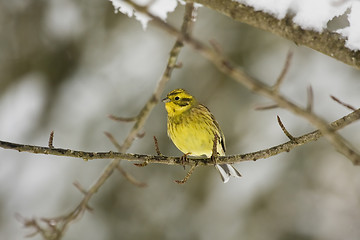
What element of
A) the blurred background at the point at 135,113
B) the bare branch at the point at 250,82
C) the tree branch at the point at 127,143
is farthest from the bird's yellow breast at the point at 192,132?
the blurred background at the point at 135,113

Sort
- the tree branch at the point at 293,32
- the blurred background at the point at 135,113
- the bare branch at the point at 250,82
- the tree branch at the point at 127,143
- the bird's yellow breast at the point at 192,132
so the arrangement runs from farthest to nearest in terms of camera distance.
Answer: the blurred background at the point at 135,113
the bird's yellow breast at the point at 192,132
the tree branch at the point at 127,143
the tree branch at the point at 293,32
the bare branch at the point at 250,82

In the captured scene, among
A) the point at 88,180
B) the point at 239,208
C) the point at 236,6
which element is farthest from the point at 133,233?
the point at 236,6

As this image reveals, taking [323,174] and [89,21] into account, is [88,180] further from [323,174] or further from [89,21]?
[323,174]

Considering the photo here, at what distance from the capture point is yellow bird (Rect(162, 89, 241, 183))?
4.47 m

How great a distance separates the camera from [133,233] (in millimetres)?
8477

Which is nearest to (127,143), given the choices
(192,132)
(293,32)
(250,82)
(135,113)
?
(192,132)

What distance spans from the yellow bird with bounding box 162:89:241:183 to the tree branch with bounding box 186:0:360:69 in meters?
1.95

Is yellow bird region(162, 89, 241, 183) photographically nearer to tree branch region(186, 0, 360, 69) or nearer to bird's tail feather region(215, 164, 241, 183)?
bird's tail feather region(215, 164, 241, 183)

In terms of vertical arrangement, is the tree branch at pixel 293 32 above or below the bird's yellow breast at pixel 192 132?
below

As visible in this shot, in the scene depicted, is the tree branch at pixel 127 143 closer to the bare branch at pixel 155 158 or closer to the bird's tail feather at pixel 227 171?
the bare branch at pixel 155 158

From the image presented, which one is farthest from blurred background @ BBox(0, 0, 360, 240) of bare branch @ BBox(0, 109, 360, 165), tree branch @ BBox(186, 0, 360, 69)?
tree branch @ BBox(186, 0, 360, 69)

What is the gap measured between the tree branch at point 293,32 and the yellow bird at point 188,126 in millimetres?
1952

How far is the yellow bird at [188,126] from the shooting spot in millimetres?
4473

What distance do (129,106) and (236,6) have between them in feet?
19.7
